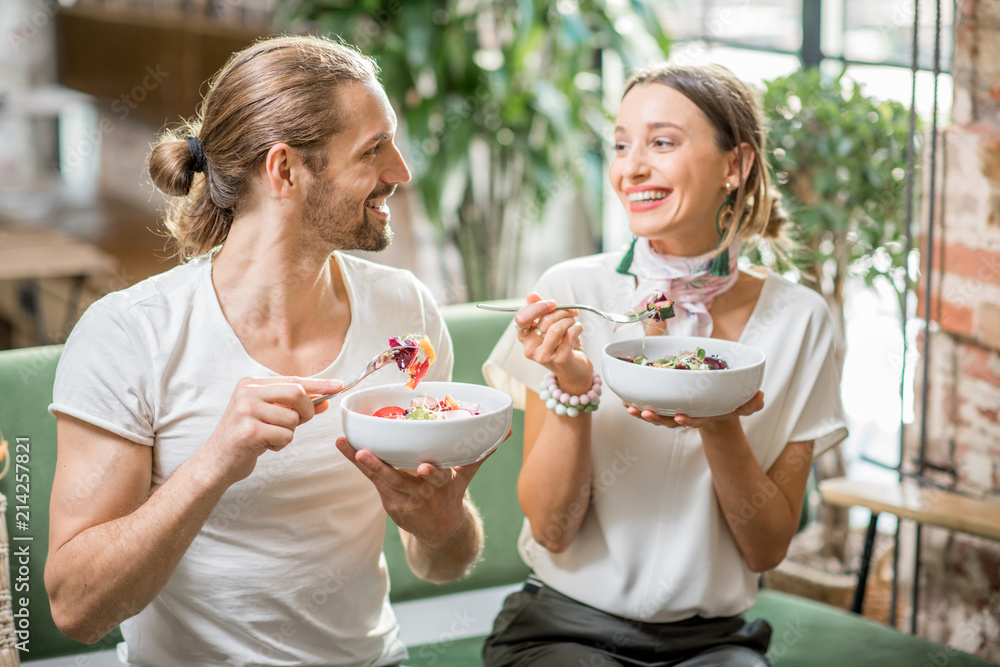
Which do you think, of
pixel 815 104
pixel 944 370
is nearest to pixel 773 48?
pixel 815 104

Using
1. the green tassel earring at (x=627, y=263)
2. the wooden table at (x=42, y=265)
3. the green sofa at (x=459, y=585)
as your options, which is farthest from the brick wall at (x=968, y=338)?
the wooden table at (x=42, y=265)

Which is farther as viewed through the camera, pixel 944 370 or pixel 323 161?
pixel 944 370

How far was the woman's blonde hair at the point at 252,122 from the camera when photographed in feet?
4.24

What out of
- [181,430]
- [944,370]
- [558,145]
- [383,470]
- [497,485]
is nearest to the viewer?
[383,470]

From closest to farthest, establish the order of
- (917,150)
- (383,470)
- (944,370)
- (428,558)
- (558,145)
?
(383,470), (428,558), (944,370), (917,150), (558,145)

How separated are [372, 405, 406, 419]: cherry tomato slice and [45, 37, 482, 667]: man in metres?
0.08

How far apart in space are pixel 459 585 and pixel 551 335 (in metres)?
0.78

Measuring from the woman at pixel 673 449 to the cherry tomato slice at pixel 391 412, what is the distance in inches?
12.1

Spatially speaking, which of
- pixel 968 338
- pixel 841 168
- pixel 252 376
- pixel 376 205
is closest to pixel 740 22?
pixel 841 168

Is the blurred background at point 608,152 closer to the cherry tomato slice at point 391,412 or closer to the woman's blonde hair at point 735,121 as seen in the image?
the woman's blonde hair at point 735,121

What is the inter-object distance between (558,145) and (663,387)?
2241 mm

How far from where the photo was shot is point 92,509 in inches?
46.8

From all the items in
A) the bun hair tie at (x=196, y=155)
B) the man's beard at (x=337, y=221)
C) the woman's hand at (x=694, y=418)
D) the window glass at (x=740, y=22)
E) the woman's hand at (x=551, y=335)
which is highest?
the window glass at (x=740, y=22)

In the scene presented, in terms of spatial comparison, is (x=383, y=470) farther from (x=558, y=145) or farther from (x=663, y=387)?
(x=558, y=145)
